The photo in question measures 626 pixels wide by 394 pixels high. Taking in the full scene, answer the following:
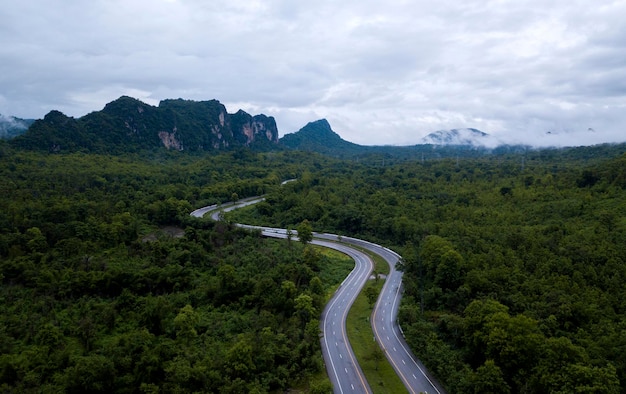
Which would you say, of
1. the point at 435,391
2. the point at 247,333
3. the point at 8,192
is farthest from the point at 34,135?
the point at 435,391

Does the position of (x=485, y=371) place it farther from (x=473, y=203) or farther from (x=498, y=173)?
(x=498, y=173)

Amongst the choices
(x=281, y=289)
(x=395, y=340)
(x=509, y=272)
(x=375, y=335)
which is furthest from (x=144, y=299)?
(x=509, y=272)

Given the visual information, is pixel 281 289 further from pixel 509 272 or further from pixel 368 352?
pixel 509 272

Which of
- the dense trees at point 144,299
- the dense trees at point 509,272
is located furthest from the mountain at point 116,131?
the dense trees at point 509,272

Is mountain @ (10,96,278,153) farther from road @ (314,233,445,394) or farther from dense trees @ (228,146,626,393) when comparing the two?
road @ (314,233,445,394)

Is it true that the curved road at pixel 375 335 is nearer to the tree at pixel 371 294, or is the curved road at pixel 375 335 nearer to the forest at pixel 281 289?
the tree at pixel 371 294

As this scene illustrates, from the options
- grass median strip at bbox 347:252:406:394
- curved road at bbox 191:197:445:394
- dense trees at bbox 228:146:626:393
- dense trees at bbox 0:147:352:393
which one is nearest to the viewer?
dense trees at bbox 228:146:626:393

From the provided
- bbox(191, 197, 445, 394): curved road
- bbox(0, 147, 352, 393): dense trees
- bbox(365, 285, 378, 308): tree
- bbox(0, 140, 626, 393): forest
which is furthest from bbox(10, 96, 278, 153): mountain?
bbox(365, 285, 378, 308): tree
